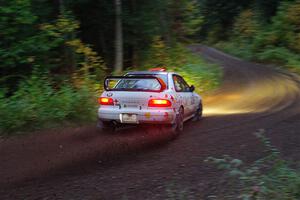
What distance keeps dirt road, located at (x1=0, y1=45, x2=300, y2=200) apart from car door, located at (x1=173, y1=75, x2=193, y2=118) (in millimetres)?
496

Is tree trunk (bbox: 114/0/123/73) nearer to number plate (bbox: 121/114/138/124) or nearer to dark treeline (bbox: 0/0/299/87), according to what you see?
dark treeline (bbox: 0/0/299/87)

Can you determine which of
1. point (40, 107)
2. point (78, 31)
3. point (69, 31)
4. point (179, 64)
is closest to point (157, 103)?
point (40, 107)

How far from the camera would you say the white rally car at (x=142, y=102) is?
395 inches

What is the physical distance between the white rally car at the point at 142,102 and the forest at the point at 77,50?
5.82 feet

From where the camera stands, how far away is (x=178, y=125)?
419 inches

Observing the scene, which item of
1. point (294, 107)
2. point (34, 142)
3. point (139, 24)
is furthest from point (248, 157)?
point (139, 24)

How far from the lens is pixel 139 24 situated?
18.4 metres

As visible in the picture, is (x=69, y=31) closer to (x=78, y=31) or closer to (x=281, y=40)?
(x=78, y=31)

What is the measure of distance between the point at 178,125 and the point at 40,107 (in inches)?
147

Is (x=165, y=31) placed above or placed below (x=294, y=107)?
above

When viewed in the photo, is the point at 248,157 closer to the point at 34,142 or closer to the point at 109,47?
the point at 34,142

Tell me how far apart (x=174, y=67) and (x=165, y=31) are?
6.58 ft

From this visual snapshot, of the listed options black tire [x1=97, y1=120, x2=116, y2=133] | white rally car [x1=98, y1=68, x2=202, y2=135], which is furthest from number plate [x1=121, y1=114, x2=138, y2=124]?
black tire [x1=97, y1=120, x2=116, y2=133]

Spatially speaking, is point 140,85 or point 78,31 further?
point 78,31
